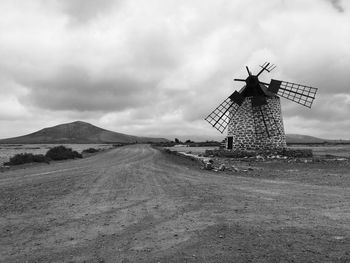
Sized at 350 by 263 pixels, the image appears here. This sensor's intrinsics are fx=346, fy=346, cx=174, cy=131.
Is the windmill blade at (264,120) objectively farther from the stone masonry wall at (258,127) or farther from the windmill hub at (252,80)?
the windmill hub at (252,80)

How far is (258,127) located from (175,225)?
3015cm

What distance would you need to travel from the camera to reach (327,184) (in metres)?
16.8

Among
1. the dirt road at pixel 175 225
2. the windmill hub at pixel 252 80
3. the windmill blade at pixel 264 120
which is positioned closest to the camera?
the dirt road at pixel 175 225

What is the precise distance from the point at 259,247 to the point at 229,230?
4.45ft

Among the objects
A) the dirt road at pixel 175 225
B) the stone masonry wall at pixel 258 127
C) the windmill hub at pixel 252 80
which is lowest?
the dirt road at pixel 175 225

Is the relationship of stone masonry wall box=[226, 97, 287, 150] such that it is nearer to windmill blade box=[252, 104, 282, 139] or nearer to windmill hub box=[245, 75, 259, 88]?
windmill blade box=[252, 104, 282, 139]

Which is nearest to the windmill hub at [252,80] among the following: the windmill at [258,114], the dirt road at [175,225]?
the windmill at [258,114]

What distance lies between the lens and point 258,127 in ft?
123

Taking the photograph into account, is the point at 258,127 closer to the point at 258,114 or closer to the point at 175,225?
the point at 258,114

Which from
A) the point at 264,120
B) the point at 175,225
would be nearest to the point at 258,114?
the point at 264,120

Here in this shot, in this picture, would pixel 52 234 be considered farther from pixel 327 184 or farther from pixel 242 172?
pixel 242 172

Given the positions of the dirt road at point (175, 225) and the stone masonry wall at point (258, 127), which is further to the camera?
the stone masonry wall at point (258, 127)

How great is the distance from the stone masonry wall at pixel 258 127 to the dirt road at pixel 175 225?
22.4 meters

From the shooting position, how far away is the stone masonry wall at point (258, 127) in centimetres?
3725
